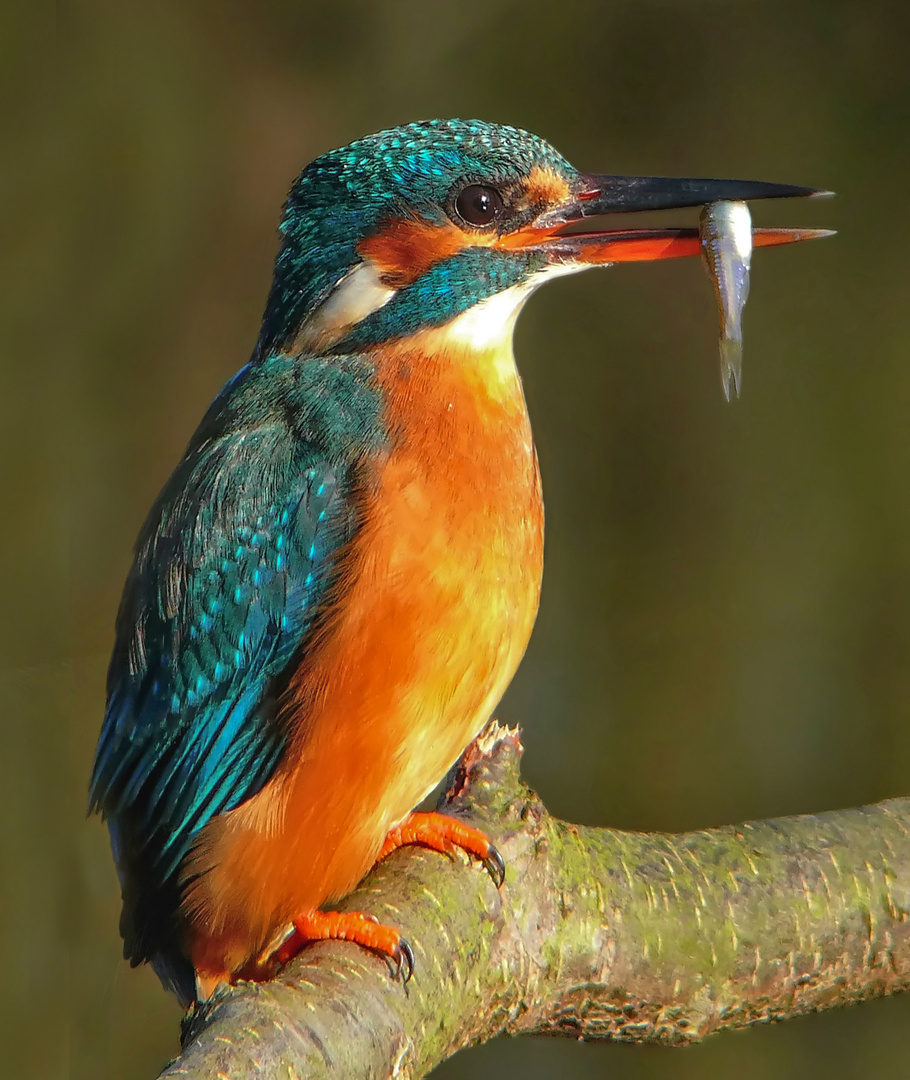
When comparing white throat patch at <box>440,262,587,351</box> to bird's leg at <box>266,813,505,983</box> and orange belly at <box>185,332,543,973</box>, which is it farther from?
bird's leg at <box>266,813,505,983</box>

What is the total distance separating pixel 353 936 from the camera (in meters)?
1.44

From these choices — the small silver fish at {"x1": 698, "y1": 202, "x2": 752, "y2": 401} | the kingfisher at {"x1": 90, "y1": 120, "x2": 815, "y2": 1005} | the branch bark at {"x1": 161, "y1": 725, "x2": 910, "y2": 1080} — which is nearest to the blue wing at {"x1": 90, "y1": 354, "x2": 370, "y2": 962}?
the kingfisher at {"x1": 90, "y1": 120, "x2": 815, "y2": 1005}

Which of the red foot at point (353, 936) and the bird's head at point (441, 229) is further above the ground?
the bird's head at point (441, 229)

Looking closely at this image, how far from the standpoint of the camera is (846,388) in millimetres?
3193

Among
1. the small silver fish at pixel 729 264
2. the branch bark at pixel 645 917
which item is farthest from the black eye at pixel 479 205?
the branch bark at pixel 645 917

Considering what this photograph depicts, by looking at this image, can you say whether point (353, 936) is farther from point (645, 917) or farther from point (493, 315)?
point (493, 315)

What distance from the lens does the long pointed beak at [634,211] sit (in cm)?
158

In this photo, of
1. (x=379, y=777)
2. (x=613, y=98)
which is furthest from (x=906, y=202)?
(x=379, y=777)

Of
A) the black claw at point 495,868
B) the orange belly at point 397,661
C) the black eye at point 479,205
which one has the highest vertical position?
the black eye at point 479,205

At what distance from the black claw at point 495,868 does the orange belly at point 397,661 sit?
12 centimetres

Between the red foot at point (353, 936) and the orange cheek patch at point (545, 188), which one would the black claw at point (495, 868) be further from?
the orange cheek patch at point (545, 188)

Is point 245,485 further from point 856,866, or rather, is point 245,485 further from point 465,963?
point 856,866

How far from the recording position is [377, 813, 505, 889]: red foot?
1.56 metres

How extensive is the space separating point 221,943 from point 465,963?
13.2 inches
